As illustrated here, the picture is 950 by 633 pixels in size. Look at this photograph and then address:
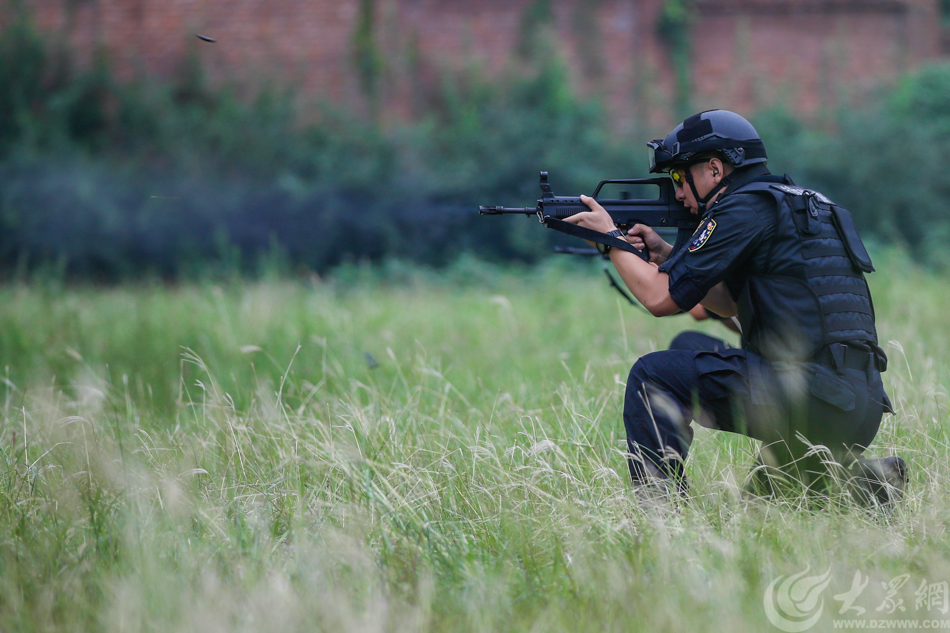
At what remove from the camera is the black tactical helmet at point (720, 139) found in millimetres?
2793

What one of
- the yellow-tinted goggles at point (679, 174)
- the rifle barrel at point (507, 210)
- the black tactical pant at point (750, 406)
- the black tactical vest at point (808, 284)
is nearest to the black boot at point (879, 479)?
the black tactical pant at point (750, 406)

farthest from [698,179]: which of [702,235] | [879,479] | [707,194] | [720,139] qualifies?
[879,479]

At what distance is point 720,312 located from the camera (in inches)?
122

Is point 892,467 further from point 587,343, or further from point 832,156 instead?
point 832,156

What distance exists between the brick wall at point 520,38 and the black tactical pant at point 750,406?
34.1 ft

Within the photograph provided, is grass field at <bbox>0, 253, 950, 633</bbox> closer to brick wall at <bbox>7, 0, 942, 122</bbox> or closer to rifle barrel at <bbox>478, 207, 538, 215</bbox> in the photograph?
rifle barrel at <bbox>478, 207, 538, 215</bbox>

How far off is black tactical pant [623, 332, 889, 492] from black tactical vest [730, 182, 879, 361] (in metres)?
0.08

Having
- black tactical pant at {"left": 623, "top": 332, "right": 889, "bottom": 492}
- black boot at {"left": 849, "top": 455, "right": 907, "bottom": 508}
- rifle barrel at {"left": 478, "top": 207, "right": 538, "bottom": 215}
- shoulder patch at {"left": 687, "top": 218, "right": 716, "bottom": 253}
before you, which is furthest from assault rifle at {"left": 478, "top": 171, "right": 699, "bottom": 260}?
black boot at {"left": 849, "top": 455, "right": 907, "bottom": 508}

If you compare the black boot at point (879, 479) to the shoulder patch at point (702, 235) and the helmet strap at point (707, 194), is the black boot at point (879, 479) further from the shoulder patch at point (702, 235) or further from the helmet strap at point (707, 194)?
the helmet strap at point (707, 194)

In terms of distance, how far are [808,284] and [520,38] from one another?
10.8 metres

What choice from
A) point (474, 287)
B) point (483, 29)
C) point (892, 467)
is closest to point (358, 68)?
point (483, 29)

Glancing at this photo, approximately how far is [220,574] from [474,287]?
7690mm

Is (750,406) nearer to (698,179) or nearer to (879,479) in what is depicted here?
(879,479)

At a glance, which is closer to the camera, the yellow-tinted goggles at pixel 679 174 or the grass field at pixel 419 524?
the grass field at pixel 419 524
